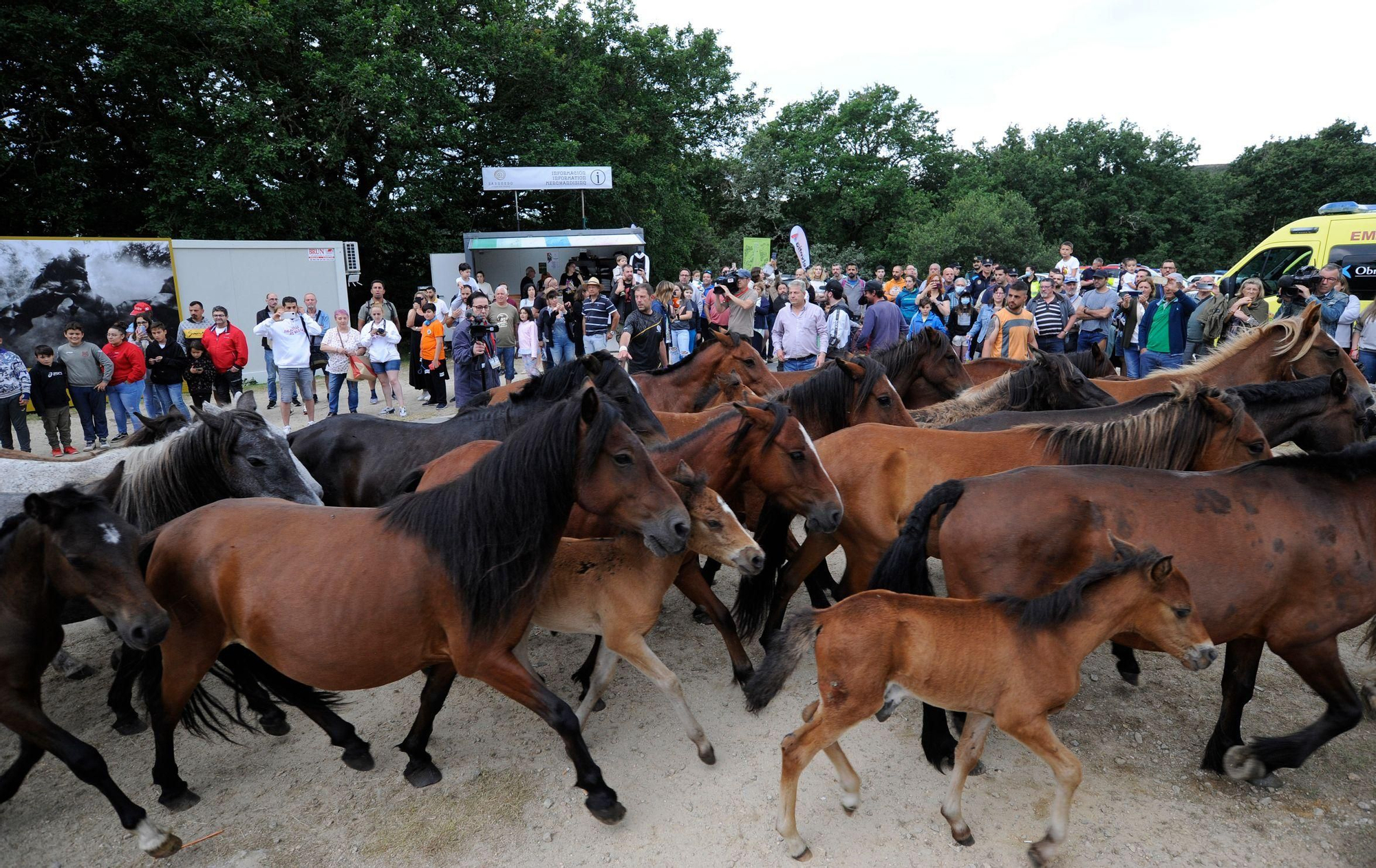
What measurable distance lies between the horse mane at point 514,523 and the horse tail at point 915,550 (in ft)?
4.94

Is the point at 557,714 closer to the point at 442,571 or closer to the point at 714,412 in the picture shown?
the point at 442,571

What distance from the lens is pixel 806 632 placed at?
123 inches

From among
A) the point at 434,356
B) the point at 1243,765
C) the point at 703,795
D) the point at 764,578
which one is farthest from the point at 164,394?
the point at 1243,765

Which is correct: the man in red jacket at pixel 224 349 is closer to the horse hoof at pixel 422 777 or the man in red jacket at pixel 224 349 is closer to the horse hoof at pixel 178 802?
the horse hoof at pixel 178 802

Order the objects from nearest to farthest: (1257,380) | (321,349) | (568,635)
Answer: (568,635), (1257,380), (321,349)

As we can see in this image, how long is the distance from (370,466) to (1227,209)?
5017 centimetres

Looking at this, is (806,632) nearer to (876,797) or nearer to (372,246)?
(876,797)

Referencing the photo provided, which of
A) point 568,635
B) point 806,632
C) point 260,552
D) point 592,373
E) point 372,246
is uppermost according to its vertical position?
point 372,246

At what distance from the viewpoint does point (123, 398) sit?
11.4 m

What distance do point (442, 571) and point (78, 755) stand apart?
1723 millimetres

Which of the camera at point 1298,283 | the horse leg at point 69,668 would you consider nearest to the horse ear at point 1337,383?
the camera at point 1298,283

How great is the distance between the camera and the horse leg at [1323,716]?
3.39m

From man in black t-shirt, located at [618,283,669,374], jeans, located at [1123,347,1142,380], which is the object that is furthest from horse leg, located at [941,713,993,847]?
jeans, located at [1123,347,1142,380]

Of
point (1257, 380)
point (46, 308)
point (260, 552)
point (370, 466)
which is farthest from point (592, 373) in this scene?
point (46, 308)
